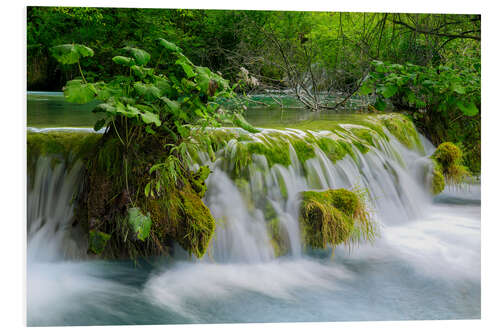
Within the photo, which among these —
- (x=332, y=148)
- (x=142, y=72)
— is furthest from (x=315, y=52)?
(x=142, y=72)

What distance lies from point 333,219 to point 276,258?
17.3 inches

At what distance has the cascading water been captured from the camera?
304 cm

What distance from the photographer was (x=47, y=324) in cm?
296

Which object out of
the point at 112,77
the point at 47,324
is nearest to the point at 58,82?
A: the point at 112,77

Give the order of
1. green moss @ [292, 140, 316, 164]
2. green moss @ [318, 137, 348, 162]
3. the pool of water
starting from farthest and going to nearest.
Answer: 1. green moss @ [318, 137, 348, 162]
2. green moss @ [292, 140, 316, 164]
3. the pool of water

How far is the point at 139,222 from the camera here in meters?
2.93

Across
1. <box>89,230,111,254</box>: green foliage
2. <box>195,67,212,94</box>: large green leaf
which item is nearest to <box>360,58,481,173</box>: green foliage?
<box>195,67,212,94</box>: large green leaf

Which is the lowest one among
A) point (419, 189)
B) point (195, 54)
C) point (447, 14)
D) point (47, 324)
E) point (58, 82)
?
point (47, 324)

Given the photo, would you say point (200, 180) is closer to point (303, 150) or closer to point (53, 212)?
point (303, 150)

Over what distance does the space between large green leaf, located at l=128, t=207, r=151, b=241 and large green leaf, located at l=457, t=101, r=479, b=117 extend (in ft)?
7.44

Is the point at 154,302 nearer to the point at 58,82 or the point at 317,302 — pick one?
the point at 317,302

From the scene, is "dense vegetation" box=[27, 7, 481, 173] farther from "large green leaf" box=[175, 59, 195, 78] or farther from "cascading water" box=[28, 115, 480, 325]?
"large green leaf" box=[175, 59, 195, 78]

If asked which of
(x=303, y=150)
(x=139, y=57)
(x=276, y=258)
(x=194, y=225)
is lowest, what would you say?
(x=276, y=258)

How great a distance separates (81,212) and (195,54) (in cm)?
122
